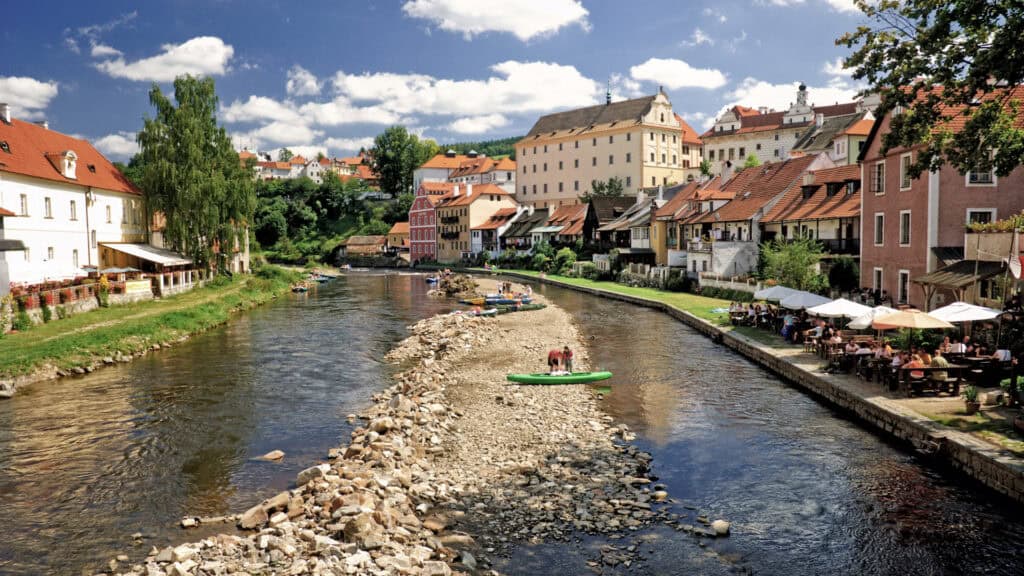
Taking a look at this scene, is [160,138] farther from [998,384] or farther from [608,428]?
[998,384]

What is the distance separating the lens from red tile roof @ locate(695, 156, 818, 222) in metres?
51.3

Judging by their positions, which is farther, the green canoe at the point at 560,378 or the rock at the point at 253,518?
the green canoe at the point at 560,378

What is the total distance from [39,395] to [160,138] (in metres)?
34.6

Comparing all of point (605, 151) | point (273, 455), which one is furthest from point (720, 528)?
point (605, 151)

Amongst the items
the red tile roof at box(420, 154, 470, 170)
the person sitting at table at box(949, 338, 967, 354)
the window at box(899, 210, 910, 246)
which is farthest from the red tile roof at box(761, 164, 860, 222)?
the red tile roof at box(420, 154, 470, 170)

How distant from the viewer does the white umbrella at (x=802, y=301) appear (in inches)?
1093

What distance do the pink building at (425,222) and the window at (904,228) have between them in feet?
298

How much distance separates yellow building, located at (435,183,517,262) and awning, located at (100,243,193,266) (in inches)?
2331

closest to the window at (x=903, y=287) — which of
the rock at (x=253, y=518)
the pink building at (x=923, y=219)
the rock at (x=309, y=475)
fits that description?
the pink building at (x=923, y=219)

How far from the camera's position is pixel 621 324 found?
130ft

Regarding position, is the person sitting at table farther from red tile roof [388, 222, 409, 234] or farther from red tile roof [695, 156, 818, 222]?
red tile roof [388, 222, 409, 234]

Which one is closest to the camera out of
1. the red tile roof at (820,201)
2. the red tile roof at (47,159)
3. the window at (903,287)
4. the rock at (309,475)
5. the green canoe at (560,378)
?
the rock at (309,475)

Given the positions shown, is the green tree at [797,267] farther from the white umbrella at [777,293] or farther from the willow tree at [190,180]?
the willow tree at [190,180]

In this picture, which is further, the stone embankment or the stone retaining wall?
the stone retaining wall
